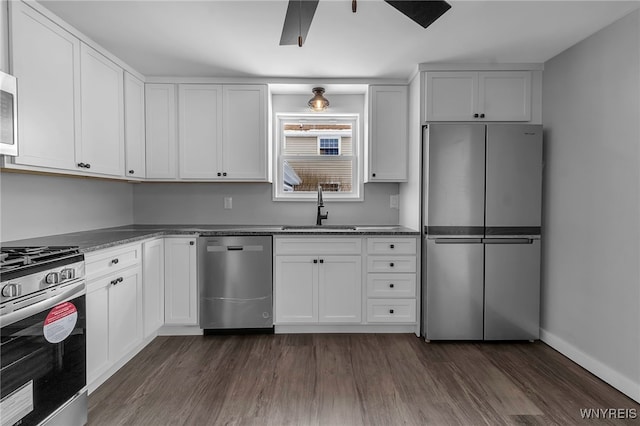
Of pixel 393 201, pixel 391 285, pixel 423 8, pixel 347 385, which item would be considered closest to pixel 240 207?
pixel 393 201

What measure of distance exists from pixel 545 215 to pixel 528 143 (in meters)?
0.64

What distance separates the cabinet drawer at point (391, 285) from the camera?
317 centimetres

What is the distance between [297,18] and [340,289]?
2165mm

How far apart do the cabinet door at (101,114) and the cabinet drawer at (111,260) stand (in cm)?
65

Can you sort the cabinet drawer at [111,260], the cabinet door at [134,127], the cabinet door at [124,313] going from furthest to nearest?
the cabinet door at [134,127] < the cabinet door at [124,313] < the cabinet drawer at [111,260]

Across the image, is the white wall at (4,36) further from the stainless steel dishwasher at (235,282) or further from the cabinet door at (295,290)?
the cabinet door at (295,290)

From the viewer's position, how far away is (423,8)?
1.80 meters

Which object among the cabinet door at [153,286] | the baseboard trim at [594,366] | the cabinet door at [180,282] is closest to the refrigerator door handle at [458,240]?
the baseboard trim at [594,366]

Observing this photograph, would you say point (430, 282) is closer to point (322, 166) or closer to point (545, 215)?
point (545, 215)

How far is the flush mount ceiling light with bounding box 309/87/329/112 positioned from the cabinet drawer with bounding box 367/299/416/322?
1.95 meters

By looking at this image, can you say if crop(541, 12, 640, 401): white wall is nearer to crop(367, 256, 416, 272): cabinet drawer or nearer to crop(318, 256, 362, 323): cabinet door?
crop(367, 256, 416, 272): cabinet drawer

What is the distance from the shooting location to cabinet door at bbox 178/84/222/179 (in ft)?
11.2

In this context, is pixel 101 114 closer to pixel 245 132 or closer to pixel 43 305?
pixel 245 132

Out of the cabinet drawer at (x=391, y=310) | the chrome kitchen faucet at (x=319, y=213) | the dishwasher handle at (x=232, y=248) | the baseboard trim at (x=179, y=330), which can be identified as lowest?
the baseboard trim at (x=179, y=330)
